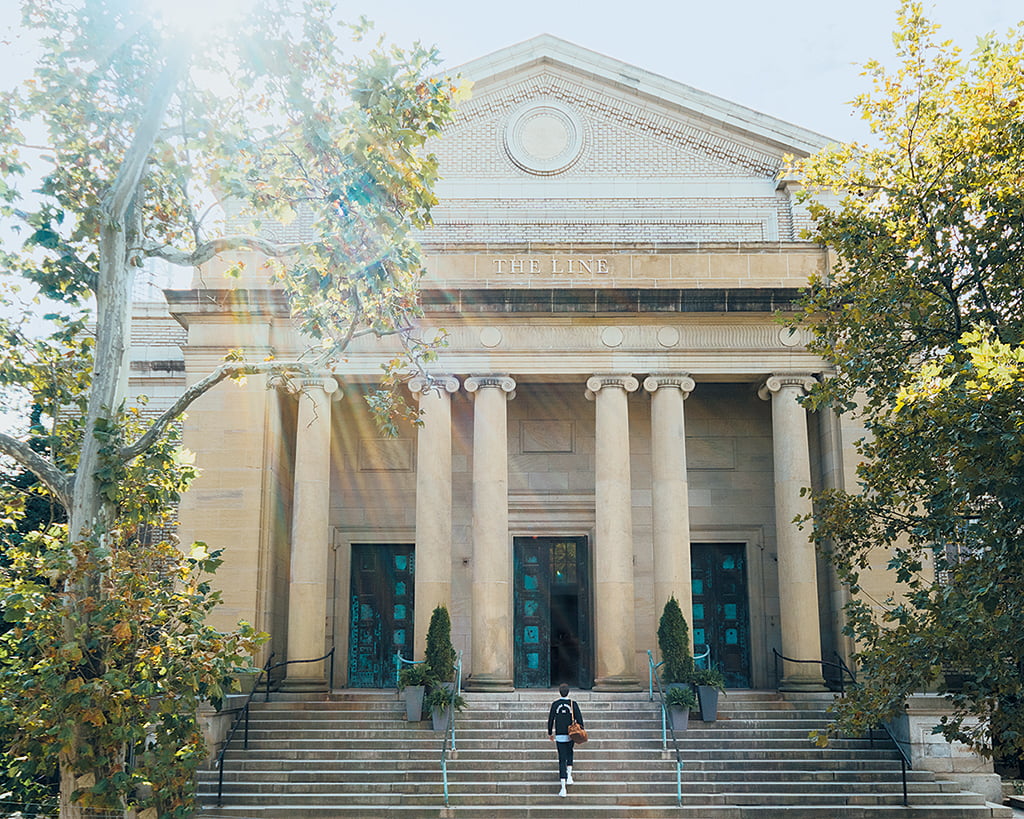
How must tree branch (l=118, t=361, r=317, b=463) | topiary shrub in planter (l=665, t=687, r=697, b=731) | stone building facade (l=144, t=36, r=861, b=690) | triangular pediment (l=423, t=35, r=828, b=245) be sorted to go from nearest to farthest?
1. tree branch (l=118, t=361, r=317, b=463)
2. topiary shrub in planter (l=665, t=687, r=697, b=731)
3. stone building facade (l=144, t=36, r=861, b=690)
4. triangular pediment (l=423, t=35, r=828, b=245)

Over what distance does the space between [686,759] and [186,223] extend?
10.1 m

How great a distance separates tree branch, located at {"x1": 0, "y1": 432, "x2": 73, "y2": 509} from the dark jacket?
7.10m

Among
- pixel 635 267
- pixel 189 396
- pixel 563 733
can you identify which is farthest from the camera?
pixel 635 267

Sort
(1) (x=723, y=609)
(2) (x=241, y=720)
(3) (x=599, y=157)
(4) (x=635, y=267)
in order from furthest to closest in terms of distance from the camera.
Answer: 1. (3) (x=599, y=157)
2. (1) (x=723, y=609)
3. (4) (x=635, y=267)
4. (2) (x=241, y=720)

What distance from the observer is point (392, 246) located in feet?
39.6

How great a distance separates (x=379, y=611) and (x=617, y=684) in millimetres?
5579

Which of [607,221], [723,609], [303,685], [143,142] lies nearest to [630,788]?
[303,685]

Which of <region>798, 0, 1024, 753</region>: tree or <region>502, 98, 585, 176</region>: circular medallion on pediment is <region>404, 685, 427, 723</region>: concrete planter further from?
<region>502, 98, 585, 176</region>: circular medallion on pediment

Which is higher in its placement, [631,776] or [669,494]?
[669,494]

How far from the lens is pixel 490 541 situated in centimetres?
1895

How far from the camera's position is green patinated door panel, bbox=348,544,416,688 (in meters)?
21.4

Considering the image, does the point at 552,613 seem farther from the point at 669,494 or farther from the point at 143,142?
the point at 143,142

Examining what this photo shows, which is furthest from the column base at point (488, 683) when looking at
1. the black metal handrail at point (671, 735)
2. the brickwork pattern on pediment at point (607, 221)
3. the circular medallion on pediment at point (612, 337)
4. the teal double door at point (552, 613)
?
the brickwork pattern on pediment at point (607, 221)

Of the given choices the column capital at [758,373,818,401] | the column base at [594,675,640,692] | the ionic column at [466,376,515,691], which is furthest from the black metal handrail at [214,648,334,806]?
the column capital at [758,373,818,401]
